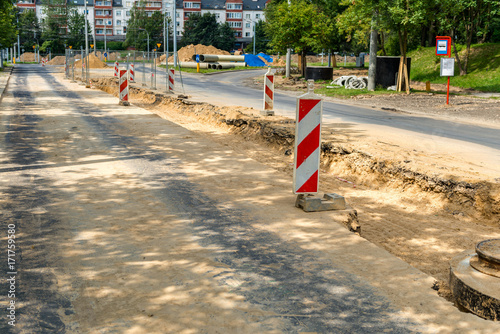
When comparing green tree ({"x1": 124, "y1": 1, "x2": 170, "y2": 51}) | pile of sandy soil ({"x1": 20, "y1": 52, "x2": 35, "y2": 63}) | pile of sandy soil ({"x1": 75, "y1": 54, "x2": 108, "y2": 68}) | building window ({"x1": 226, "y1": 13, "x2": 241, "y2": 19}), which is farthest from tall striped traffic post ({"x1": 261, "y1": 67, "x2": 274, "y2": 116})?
building window ({"x1": 226, "y1": 13, "x2": 241, "y2": 19})

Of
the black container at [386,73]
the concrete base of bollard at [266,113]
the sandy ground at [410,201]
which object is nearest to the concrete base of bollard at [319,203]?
the sandy ground at [410,201]

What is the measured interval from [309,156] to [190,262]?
2.18 meters

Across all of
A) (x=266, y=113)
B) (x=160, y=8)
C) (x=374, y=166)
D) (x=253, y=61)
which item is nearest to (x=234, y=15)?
(x=160, y=8)

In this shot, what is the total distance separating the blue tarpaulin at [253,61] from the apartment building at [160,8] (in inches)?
2278

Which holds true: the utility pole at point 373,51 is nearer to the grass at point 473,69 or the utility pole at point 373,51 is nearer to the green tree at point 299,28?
the grass at point 473,69

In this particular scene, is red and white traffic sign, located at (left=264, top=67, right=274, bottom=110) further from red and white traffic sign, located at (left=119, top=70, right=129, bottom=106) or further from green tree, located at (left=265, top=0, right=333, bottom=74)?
green tree, located at (left=265, top=0, right=333, bottom=74)

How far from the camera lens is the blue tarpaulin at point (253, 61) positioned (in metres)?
70.3

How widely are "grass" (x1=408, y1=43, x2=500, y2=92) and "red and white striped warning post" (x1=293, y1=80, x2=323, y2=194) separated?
2426 centimetres

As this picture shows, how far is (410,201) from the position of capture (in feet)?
24.2

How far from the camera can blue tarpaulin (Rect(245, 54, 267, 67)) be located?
7031 centimetres

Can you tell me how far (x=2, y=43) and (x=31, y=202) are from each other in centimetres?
5562

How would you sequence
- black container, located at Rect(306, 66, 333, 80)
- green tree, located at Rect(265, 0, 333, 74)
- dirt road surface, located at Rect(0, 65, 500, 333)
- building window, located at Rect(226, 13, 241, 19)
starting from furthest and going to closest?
building window, located at Rect(226, 13, 241, 19)
green tree, located at Rect(265, 0, 333, 74)
black container, located at Rect(306, 66, 333, 80)
dirt road surface, located at Rect(0, 65, 500, 333)

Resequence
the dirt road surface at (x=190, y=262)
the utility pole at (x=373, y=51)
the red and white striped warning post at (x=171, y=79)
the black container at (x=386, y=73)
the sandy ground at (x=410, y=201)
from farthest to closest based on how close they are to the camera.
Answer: the black container at (x=386, y=73) → the utility pole at (x=373, y=51) → the red and white striped warning post at (x=171, y=79) → the sandy ground at (x=410, y=201) → the dirt road surface at (x=190, y=262)

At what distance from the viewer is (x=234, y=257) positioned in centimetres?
455
